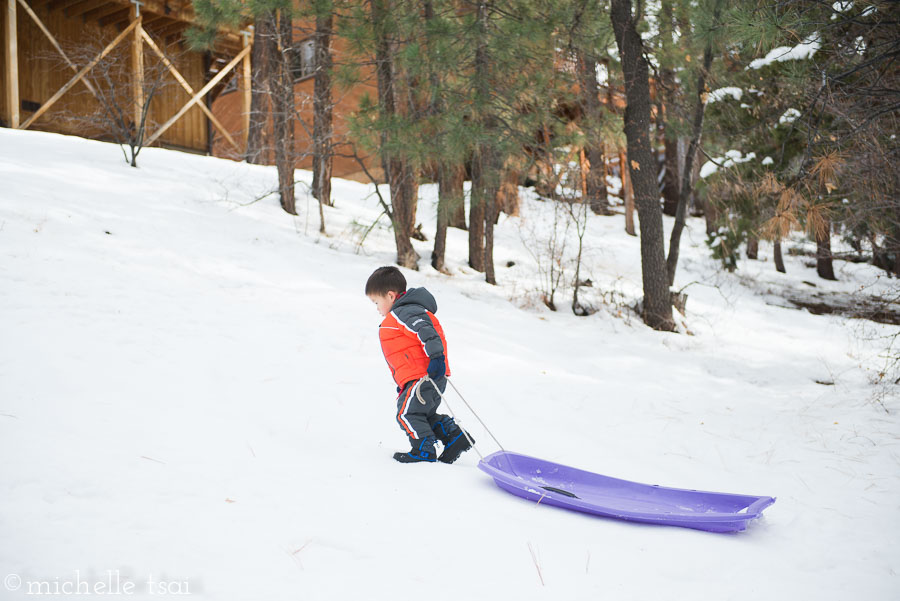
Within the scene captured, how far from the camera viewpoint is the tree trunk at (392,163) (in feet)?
30.9

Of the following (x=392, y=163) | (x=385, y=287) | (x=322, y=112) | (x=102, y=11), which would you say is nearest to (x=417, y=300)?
(x=385, y=287)

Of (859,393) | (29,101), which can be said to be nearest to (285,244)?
(859,393)

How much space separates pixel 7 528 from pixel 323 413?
7.67 feet

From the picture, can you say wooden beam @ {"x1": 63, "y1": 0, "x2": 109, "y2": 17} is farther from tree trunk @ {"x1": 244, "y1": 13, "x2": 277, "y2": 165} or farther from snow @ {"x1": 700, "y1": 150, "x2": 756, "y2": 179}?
snow @ {"x1": 700, "y1": 150, "x2": 756, "y2": 179}

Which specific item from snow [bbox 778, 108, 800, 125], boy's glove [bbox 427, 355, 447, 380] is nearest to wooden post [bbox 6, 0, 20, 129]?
boy's glove [bbox 427, 355, 447, 380]

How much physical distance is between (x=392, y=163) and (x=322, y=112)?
1958 mm

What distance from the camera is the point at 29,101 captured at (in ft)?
47.7

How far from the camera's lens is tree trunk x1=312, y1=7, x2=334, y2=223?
1099cm

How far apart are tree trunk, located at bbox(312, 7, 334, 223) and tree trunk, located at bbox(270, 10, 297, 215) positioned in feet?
1.49

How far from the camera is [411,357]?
12.8 ft

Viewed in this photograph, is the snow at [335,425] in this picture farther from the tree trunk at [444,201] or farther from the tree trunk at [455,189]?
the tree trunk at [455,189]

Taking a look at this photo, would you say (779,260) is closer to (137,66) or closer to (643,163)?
(643,163)

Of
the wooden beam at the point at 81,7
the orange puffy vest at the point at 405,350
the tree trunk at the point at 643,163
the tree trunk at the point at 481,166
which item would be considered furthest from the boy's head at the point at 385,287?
the wooden beam at the point at 81,7

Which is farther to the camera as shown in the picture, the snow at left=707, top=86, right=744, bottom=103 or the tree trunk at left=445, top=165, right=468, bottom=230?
the snow at left=707, top=86, right=744, bottom=103
